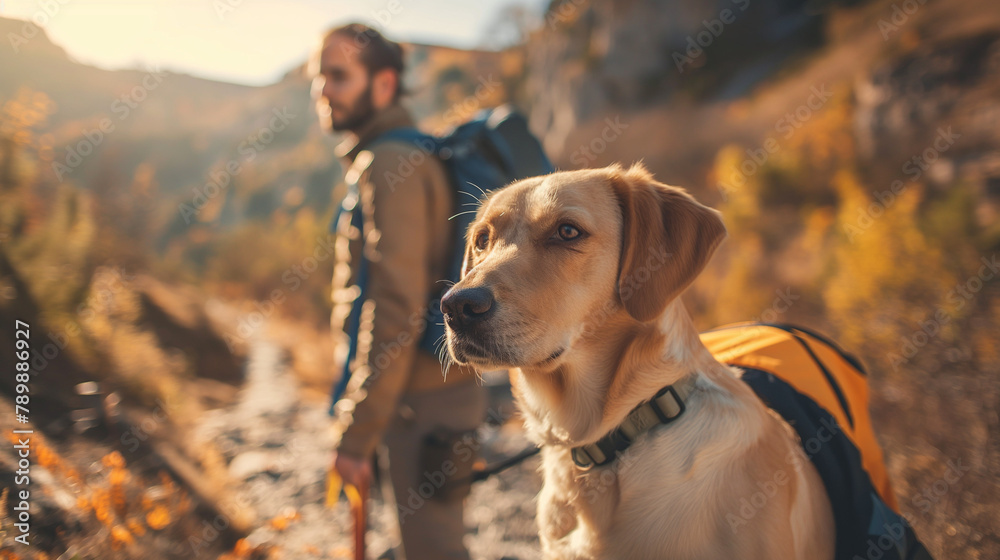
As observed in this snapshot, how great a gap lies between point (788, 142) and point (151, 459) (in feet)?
46.7

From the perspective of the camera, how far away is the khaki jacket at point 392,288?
197 cm

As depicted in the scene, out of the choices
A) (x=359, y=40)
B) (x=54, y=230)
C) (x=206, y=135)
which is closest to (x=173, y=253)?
(x=54, y=230)

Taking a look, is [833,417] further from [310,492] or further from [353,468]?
[310,492]

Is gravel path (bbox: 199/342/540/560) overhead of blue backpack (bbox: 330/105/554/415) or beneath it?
beneath

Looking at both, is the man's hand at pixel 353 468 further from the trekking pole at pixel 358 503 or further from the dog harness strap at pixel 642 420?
the dog harness strap at pixel 642 420

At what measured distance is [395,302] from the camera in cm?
200

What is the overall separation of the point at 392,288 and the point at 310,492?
3.59m

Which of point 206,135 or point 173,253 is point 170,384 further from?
point 206,135

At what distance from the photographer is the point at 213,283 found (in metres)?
17.4

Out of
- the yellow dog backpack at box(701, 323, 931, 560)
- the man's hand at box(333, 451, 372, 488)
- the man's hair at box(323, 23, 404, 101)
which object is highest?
the man's hair at box(323, 23, 404, 101)

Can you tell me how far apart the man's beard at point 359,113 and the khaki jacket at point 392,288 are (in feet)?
1.11

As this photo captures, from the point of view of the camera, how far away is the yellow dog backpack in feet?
5.46

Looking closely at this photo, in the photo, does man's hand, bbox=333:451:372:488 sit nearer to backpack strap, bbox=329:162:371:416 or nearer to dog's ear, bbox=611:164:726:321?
backpack strap, bbox=329:162:371:416

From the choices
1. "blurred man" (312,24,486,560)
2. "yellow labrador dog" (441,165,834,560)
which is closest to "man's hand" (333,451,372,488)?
"blurred man" (312,24,486,560)
